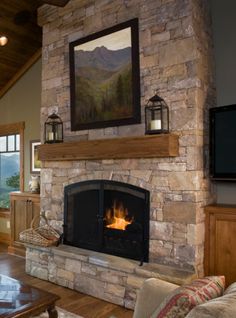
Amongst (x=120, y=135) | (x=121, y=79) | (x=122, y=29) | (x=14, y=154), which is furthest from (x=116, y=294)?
(x=14, y=154)

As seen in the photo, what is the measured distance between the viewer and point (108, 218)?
3771 millimetres

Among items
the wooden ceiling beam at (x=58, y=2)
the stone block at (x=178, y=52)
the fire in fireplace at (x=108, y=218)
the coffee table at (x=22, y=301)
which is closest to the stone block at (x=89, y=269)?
the fire in fireplace at (x=108, y=218)

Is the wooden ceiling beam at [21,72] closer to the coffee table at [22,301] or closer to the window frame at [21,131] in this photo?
the window frame at [21,131]

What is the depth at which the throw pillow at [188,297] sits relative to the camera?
1372 mm

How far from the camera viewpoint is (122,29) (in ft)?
11.9

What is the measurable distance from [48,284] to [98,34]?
10.3 feet

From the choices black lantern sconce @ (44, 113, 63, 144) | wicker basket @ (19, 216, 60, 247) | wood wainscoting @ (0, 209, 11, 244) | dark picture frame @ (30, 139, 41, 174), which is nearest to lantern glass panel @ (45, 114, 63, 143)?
black lantern sconce @ (44, 113, 63, 144)

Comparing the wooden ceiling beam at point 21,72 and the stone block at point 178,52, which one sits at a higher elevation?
the wooden ceiling beam at point 21,72

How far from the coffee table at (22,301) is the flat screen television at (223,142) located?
1926 mm

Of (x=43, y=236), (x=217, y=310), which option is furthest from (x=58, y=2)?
(x=217, y=310)

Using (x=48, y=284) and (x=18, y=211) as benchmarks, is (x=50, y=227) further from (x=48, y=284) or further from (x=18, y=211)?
(x=18, y=211)

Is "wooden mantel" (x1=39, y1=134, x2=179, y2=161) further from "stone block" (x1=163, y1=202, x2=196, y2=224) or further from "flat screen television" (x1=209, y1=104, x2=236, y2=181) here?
"stone block" (x1=163, y1=202, x2=196, y2=224)

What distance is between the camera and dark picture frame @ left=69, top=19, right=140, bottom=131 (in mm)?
3551

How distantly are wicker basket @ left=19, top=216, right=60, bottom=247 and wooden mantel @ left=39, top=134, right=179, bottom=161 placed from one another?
3.12 ft
